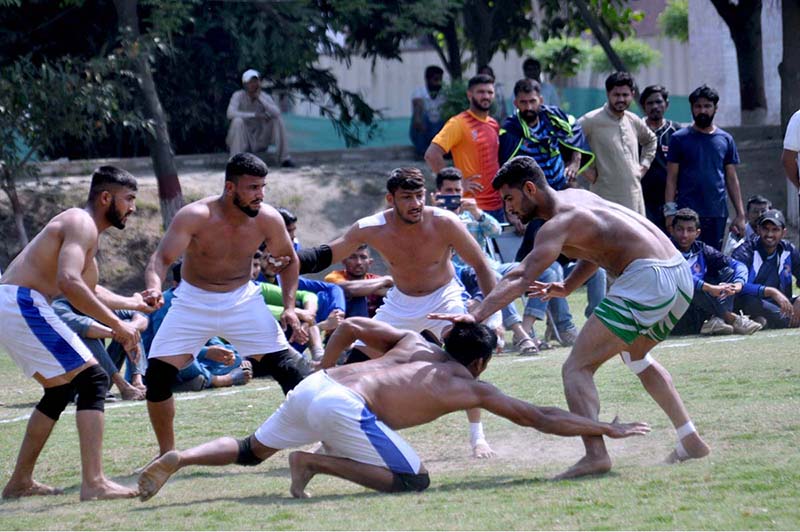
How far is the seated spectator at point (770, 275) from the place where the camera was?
37.8 ft

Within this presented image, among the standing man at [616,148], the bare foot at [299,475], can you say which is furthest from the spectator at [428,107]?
the bare foot at [299,475]

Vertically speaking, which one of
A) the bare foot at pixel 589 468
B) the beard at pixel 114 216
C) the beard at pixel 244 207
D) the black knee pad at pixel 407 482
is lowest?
the bare foot at pixel 589 468

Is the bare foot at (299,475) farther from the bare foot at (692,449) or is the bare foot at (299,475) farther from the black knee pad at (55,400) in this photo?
the bare foot at (692,449)

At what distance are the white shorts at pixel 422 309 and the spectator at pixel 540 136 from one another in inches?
143

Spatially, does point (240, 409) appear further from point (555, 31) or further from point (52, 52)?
point (555, 31)

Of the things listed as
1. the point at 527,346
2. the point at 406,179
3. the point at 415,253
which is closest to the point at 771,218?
the point at 527,346

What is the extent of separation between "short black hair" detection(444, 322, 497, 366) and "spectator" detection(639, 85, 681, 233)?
6394 mm

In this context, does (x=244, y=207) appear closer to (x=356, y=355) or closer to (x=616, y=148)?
(x=356, y=355)

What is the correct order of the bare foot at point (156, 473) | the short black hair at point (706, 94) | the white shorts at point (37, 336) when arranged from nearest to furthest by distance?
the bare foot at point (156, 473) < the white shorts at point (37, 336) < the short black hair at point (706, 94)

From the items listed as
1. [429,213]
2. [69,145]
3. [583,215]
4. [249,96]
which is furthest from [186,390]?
[69,145]

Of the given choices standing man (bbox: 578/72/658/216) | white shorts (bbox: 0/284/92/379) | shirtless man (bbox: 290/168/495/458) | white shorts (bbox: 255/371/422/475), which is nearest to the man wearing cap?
standing man (bbox: 578/72/658/216)

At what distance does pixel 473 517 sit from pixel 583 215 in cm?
186

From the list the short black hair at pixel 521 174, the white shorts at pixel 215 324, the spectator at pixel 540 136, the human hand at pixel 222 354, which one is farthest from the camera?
the spectator at pixel 540 136

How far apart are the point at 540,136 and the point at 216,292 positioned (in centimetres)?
476
